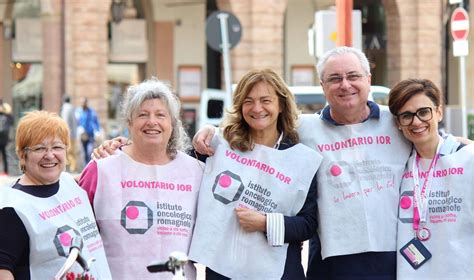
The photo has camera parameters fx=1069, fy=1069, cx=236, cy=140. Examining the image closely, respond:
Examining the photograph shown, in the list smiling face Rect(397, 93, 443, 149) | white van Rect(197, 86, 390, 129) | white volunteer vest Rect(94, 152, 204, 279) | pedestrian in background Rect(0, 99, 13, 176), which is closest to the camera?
white volunteer vest Rect(94, 152, 204, 279)

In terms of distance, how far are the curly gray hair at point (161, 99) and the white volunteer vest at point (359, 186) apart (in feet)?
2.19

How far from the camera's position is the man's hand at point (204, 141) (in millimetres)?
5301

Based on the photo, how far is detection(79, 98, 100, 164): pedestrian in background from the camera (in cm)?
2467

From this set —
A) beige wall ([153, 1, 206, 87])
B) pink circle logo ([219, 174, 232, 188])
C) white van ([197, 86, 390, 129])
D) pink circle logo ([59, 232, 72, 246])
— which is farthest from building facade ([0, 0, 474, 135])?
pink circle logo ([59, 232, 72, 246])

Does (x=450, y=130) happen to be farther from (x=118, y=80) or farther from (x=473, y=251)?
(x=473, y=251)

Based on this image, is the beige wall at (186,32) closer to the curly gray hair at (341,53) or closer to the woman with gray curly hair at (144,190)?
the curly gray hair at (341,53)

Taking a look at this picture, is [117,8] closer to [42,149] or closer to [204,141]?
[204,141]

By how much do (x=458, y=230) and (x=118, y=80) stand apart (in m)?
25.8

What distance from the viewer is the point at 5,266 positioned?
4.67 meters

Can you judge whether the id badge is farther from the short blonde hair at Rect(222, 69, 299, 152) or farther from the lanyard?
the short blonde hair at Rect(222, 69, 299, 152)

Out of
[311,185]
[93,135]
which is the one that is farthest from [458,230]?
[93,135]

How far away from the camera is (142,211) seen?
513 cm

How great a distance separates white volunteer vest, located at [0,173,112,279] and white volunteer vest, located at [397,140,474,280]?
1.46 metres

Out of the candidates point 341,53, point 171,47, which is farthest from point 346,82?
point 171,47
